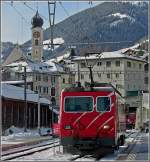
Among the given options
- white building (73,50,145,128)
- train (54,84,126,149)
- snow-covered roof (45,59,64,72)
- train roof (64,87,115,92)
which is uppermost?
snow-covered roof (45,59,64,72)

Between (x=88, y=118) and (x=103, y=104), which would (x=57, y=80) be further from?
(x=88, y=118)

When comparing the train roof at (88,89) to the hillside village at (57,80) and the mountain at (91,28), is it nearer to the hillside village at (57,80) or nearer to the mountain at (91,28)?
the mountain at (91,28)

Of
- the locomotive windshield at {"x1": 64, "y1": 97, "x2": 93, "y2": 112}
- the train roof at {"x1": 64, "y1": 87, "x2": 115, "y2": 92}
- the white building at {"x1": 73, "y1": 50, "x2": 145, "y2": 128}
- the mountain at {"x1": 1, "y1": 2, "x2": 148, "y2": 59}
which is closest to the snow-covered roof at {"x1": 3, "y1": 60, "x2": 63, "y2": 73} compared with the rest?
the white building at {"x1": 73, "y1": 50, "x2": 145, "y2": 128}

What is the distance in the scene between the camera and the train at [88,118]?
1962cm

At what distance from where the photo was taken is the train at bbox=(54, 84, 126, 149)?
19625 mm

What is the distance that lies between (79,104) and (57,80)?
85347 millimetres

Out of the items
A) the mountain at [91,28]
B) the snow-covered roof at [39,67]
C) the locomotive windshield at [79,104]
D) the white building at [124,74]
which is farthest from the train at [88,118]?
the snow-covered roof at [39,67]

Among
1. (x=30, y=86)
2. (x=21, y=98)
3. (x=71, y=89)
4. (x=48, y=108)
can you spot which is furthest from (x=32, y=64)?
(x=71, y=89)

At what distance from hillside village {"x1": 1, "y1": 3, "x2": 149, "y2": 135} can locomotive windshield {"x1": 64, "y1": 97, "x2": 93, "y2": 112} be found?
98.0ft

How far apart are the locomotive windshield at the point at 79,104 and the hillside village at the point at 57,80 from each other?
98.0 feet

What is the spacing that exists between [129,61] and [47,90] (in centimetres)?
2274

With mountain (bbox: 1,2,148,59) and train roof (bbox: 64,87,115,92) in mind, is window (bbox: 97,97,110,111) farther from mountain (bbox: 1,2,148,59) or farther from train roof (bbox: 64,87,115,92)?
mountain (bbox: 1,2,148,59)

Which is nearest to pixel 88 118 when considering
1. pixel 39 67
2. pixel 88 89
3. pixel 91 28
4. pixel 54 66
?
pixel 88 89

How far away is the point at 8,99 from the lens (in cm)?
5125
